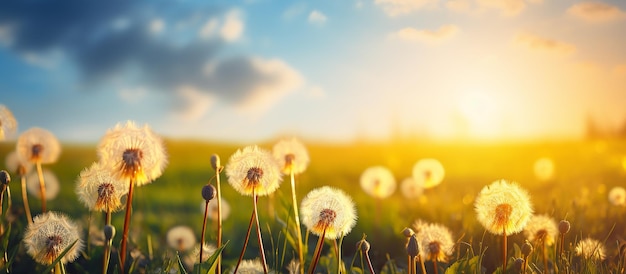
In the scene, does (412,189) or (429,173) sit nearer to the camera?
(429,173)

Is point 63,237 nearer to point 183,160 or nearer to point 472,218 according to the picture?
point 472,218

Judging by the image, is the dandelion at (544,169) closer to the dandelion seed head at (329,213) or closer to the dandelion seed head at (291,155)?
the dandelion seed head at (291,155)

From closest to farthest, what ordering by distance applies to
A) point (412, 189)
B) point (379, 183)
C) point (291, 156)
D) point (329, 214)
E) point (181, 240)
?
point (329, 214) < point (291, 156) < point (181, 240) < point (379, 183) < point (412, 189)

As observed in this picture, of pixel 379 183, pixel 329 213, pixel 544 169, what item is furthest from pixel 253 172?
pixel 544 169

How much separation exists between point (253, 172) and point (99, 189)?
1.63 ft

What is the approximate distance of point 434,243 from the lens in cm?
233

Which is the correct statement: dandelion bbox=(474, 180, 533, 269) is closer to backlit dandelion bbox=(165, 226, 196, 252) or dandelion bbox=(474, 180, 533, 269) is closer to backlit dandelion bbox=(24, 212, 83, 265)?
backlit dandelion bbox=(24, 212, 83, 265)

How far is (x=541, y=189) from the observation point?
19.3 feet

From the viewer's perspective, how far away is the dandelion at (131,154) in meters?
1.71

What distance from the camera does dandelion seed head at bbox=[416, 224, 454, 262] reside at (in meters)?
2.32

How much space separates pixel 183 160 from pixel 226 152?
1.00m

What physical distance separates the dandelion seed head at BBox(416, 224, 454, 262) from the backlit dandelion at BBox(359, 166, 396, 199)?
150 centimetres

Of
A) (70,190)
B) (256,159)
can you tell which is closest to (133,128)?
(256,159)

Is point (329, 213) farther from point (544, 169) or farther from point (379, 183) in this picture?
point (544, 169)
